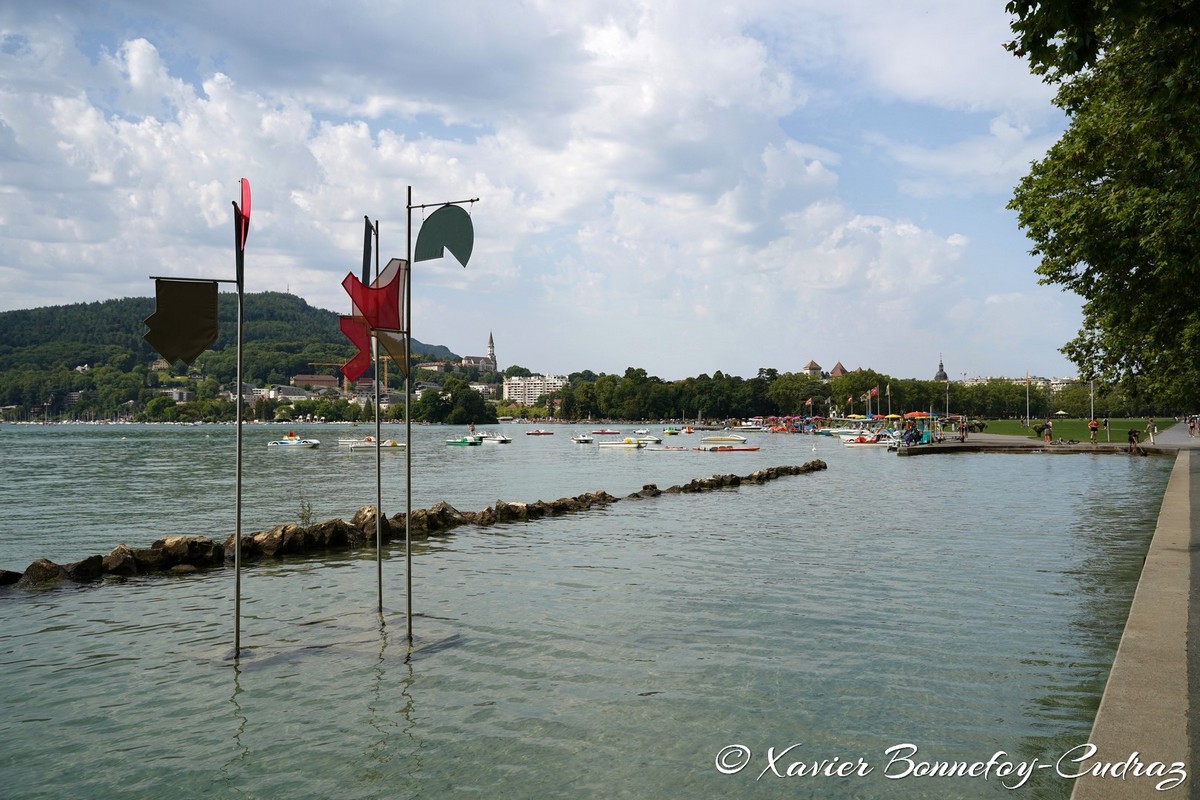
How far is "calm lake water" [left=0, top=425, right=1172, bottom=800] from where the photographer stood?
641 cm

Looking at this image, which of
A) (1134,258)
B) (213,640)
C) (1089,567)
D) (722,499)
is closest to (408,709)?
(213,640)

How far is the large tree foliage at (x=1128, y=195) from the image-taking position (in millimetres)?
10109

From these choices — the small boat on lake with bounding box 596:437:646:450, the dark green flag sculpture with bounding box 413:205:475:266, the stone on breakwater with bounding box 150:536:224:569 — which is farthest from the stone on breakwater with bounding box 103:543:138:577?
the small boat on lake with bounding box 596:437:646:450

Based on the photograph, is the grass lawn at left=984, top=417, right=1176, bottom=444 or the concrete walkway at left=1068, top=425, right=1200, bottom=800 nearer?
the concrete walkway at left=1068, top=425, right=1200, bottom=800

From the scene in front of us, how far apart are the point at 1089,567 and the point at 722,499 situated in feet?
56.0

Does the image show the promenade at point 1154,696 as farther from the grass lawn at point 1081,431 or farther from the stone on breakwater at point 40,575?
the grass lawn at point 1081,431

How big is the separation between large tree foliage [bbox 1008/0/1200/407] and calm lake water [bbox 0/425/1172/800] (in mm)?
5128

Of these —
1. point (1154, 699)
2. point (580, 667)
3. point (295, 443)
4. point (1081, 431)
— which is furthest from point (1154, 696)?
point (1081, 431)

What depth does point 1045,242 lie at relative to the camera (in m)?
18.9

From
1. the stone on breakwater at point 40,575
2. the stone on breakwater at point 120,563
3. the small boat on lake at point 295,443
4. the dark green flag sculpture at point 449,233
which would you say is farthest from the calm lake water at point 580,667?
the small boat on lake at point 295,443

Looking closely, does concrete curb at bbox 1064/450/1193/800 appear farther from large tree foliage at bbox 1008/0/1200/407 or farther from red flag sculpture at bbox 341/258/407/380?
red flag sculpture at bbox 341/258/407/380

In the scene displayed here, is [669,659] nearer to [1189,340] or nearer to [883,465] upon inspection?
[1189,340]

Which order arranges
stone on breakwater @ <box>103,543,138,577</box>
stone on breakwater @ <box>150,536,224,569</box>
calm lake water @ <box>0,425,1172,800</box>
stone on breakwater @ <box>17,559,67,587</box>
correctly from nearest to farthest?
calm lake water @ <box>0,425,1172,800</box>
stone on breakwater @ <box>17,559,67,587</box>
stone on breakwater @ <box>103,543,138,577</box>
stone on breakwater @ <box>150,536,224,569</box>

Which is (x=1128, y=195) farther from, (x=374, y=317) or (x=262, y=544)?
(x=262, y=544)
